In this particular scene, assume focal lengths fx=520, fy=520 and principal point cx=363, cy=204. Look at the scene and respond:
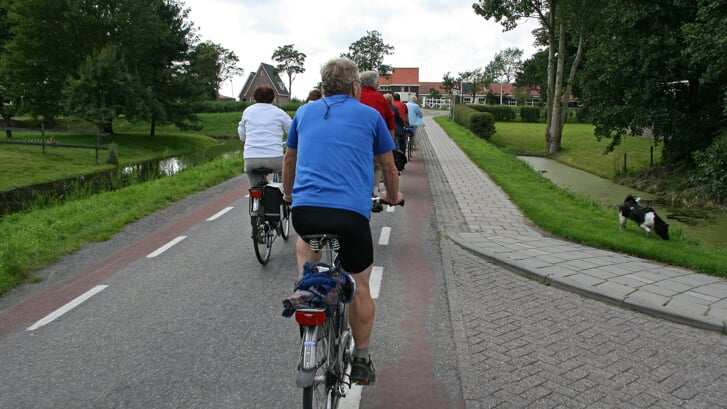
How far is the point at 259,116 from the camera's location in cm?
623

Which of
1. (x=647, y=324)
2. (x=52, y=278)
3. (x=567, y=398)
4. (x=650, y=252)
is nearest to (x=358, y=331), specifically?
(x=567, y=398)

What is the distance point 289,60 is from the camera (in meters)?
93.0

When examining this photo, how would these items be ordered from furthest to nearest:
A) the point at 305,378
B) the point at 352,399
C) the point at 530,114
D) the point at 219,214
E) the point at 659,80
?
1. the point at 530,114
2. the point at 659,80
3. the point at 219,214
4. the point at 352,399
5. the point at 305,378

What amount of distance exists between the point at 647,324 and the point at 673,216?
426 inches

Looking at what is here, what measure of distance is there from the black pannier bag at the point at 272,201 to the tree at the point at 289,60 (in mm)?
90835

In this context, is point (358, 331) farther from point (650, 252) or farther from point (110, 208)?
point (110, 208)

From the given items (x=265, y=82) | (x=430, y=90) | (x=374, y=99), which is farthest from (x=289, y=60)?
(x=374, y=99)

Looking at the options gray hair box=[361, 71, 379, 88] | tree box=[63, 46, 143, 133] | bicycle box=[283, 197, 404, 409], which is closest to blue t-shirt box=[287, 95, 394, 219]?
bicycle box=[283, 197, 404, 409]

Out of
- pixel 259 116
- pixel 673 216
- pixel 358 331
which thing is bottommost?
pixel 673 216

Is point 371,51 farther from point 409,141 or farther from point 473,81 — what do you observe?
point 409,141

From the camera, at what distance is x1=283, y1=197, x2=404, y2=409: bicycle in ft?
7.94

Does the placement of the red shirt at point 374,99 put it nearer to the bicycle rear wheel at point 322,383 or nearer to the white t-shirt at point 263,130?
the white t-shirt at point 263,130

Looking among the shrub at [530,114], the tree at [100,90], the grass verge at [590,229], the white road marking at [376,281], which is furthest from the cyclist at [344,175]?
the shrub at [530,114]

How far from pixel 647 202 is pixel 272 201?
1355 cm
